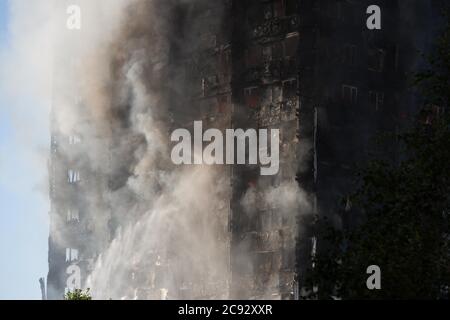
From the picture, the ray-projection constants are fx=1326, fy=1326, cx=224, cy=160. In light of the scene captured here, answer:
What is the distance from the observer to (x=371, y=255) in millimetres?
48250

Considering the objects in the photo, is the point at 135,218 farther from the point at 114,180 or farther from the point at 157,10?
the point at 157,10

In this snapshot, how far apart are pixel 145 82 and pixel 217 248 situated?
18.9 metres

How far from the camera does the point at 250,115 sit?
114562 mm

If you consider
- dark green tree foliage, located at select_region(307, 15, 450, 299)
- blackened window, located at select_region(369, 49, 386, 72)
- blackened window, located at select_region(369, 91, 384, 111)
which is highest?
blackened window, located at select_region(369, 49, 386, 72)

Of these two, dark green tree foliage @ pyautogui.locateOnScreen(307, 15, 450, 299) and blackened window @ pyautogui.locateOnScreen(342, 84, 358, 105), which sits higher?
blackened window @ pyautogui.locateOnScreen(342, 84, 358, 105)

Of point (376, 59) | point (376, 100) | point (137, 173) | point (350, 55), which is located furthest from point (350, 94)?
point (137, 173)

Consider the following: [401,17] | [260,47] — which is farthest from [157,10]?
[401,17]

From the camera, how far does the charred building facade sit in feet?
363

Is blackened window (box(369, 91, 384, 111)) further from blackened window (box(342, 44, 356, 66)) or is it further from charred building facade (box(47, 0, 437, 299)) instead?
blackened window (box(342, 44, 356, 66))


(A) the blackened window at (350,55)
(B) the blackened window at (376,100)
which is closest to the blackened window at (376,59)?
(A) the blackened window at (350,55)

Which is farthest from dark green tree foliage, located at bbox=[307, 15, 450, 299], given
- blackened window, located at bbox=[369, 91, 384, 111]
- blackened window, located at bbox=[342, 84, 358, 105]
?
blackened window, located at bbox=[369, 91, 384, 111]

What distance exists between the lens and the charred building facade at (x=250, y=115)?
4355 inches

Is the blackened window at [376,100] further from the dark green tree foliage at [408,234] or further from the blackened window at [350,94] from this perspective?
the dark green tree foliage at [408,234]

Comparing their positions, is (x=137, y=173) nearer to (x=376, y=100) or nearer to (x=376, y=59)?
(x=376, y=100)
